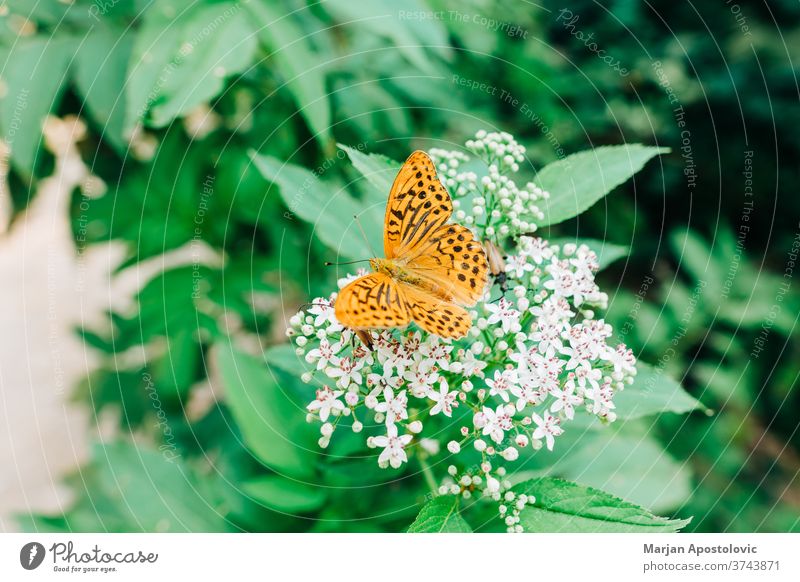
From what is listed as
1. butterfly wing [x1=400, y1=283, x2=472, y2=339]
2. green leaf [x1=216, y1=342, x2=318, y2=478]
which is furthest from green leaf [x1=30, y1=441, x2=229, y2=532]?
butterfly wing [x1=400, y1=283, x2=472, y2=339]

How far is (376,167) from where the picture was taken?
2840 millimetres

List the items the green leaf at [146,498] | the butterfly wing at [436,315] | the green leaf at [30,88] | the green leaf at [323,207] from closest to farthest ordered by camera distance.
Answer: the butterfly wing at [436,315] < the green leaf at [323,207] < the green leaf at [30,88] < the green leaf at [146,498]

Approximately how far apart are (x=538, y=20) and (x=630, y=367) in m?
3.43

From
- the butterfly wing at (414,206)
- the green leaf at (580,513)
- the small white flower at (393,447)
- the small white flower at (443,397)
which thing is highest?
the butterfly wing at (414,206)

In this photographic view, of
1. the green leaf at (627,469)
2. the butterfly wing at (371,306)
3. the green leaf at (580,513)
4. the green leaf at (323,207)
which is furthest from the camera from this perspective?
the green leaf at (627,469)

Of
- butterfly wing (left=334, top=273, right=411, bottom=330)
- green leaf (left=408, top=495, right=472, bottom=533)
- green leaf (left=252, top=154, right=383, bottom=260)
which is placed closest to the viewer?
butterfly wing (left=334, top=273, right=411, bottom=330)

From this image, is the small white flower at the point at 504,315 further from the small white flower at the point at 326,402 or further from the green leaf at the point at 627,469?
the green leaf at the point at 627,469

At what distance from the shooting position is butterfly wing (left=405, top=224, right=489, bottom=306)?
2.53m

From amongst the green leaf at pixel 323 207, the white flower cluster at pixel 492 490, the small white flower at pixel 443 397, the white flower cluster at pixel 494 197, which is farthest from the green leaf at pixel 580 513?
the green leaf at pixel 323 207

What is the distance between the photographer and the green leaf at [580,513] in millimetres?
2352

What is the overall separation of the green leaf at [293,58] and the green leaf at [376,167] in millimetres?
408

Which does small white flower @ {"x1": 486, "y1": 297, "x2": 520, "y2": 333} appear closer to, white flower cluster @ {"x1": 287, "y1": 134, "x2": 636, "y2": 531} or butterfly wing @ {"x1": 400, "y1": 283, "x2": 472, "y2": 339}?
white flower cluster @ {"x1": 287, "y1": 134, "x2": 636, "y2": 531}

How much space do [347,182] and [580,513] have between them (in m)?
2.49

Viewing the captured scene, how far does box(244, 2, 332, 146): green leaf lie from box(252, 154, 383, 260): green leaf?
0.90ft
